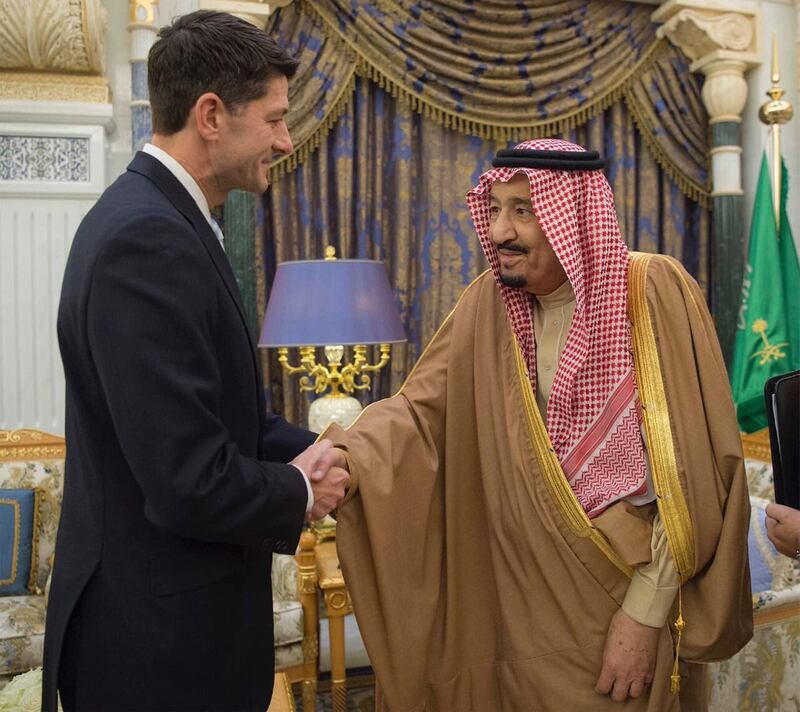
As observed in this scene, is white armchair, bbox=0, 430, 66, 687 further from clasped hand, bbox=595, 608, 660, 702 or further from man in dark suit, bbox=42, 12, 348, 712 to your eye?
clasped hand, bbox=595, 608, 660, 702

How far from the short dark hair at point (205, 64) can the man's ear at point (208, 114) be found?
11mm

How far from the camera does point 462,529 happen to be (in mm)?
1848

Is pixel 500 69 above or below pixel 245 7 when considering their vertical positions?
below

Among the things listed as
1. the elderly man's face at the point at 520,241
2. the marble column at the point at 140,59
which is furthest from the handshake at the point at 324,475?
the marble column at the point at 140,59

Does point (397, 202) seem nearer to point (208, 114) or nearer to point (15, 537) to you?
point (15, 537)

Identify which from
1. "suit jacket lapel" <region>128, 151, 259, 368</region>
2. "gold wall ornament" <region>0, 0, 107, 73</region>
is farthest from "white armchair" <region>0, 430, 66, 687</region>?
"suit jacket lapel" <region>128, 151, 259, 368</region>

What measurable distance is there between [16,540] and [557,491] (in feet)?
7.77

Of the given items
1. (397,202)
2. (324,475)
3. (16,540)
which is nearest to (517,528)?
(324,475)

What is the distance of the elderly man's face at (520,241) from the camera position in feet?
5.83

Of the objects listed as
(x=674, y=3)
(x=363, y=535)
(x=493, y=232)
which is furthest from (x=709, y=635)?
(x=674, y=3)

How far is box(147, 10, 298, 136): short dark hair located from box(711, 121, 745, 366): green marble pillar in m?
3.51

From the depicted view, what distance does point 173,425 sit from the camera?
121 cm

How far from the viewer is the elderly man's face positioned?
5.83ft

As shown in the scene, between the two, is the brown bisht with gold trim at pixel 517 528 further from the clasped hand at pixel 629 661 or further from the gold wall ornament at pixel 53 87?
the gold wall ornament at pixel 53 87
